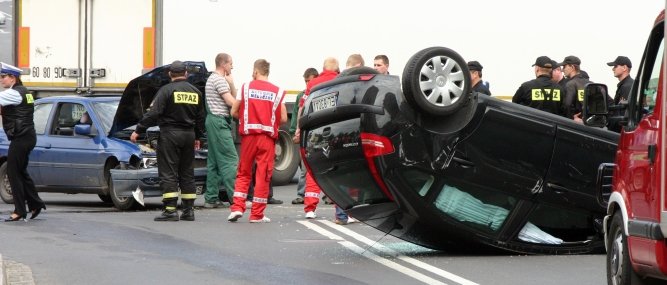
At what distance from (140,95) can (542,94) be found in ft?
15.5

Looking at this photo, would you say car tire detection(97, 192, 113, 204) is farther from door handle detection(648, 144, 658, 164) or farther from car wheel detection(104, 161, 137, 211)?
door handle detection(648, 144, 658, 164)

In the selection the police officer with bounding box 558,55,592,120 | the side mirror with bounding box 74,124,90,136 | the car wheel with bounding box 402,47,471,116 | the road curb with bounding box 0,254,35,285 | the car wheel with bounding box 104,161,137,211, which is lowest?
the car wheel with bounding box 104,161,137,211

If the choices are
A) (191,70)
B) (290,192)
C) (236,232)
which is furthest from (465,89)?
(290,192)

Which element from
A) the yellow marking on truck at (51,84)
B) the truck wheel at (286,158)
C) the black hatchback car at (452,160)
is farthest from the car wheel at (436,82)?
the yellow marking on truck at (51,84)

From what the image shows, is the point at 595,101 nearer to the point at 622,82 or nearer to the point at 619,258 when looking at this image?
the point at 619,258

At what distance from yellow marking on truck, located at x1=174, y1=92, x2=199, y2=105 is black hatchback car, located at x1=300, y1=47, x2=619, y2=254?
351 centimetres

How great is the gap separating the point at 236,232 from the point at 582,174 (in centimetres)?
366

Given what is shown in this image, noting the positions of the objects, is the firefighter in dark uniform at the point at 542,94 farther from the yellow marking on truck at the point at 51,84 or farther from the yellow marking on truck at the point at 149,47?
the yellow marking on truck at the point at 51,84

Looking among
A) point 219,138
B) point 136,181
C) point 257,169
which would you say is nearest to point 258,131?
point 257,169

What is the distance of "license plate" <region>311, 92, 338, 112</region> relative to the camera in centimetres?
1106

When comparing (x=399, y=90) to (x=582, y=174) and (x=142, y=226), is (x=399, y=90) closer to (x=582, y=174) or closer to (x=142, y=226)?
(x=582, y=174)

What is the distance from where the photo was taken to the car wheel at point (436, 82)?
10586 millimetres

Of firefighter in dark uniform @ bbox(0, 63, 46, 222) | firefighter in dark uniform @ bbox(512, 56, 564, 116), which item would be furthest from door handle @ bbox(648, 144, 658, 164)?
firefighter in dark uniform @ bbox(0, 63, 46, 222)

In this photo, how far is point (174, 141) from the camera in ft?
48.2
